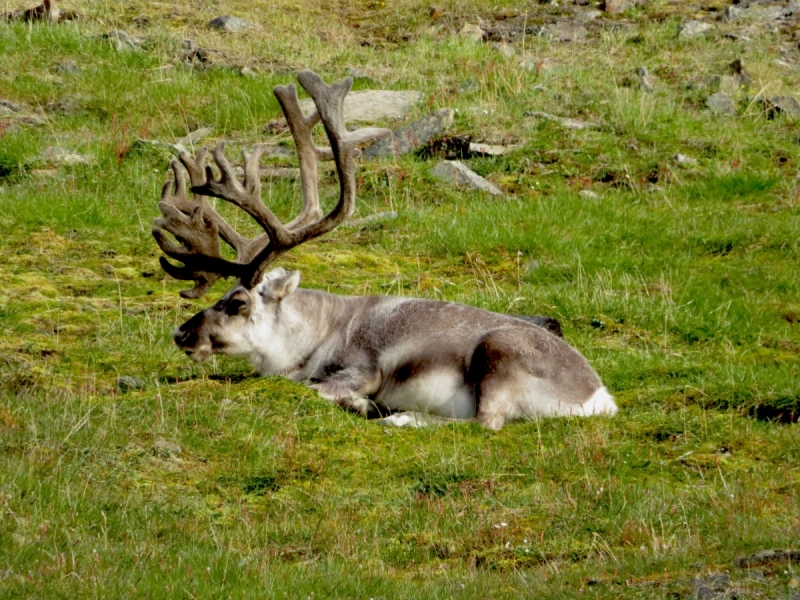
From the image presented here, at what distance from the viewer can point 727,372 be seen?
10.1 metres

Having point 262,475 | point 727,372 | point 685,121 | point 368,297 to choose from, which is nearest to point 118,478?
point 262,475

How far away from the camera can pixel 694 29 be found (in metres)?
21.3

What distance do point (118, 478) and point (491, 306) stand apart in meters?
5.33

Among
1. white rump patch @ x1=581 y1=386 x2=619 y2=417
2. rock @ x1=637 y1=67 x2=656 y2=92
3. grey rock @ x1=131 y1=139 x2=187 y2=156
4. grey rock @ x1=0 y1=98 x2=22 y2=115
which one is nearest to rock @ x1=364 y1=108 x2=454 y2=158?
grey rock @ x1=131 y1=139 x2=187 y2=156

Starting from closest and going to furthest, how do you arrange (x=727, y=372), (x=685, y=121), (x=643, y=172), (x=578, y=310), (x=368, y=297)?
(x=727, y=372) < (x=368, y=297) < (x=578, y=310) < (x=643, y=172) < (x=685, y=121)

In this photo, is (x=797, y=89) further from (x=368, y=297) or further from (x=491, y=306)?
(x=368, y=297)

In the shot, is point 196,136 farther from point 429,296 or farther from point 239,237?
point 239,237

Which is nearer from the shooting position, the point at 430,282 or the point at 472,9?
the point at 430,282

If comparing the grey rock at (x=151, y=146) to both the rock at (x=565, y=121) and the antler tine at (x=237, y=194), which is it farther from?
the antler tine at (x=237, y=194)

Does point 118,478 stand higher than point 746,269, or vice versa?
point 118,478

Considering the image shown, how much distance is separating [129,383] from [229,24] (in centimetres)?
1320

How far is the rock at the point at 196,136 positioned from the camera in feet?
55.0

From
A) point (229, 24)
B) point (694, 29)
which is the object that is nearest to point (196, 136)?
point (229, 24)

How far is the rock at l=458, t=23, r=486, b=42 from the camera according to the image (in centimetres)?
2173
